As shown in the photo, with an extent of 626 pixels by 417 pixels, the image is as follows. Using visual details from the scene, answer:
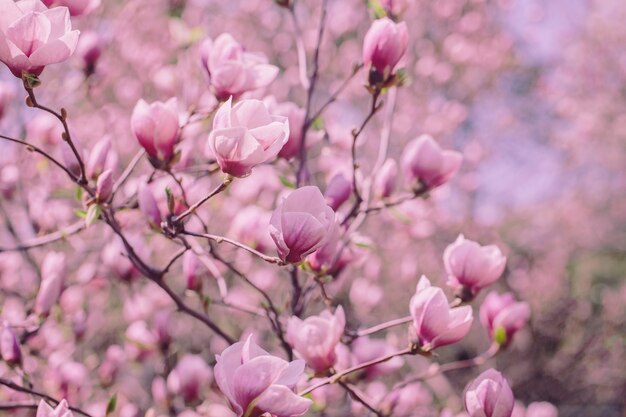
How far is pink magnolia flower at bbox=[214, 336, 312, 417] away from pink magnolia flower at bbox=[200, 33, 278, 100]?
1.87 feet

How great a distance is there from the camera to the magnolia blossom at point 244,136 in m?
0.88

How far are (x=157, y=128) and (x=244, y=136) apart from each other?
0.29 metres

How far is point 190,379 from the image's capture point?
1595 mm

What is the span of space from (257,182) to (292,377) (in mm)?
1677

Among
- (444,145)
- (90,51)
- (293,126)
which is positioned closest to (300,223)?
(293,126)

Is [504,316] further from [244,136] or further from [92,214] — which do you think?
[92,214]

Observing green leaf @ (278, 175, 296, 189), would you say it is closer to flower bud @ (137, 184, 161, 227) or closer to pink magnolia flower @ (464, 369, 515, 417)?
flower bud @ (137, 184, 161, 227)

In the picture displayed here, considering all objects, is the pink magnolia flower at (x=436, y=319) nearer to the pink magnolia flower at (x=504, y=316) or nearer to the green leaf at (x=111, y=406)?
the pink magnolia flower at (x=504, y=316)

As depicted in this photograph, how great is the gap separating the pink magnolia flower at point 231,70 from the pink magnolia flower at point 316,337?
49 cm

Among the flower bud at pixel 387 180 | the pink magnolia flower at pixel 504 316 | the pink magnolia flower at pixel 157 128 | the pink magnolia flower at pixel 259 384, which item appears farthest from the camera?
the flower bud at pixel 387 180

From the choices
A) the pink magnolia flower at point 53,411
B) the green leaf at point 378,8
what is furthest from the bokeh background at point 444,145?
the pink magnolia flower at point 53,411

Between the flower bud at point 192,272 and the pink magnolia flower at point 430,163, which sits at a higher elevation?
the pink magnolia flower at point 430,163

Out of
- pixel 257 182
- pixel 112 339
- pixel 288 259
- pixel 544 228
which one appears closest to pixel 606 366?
pixel 257 182

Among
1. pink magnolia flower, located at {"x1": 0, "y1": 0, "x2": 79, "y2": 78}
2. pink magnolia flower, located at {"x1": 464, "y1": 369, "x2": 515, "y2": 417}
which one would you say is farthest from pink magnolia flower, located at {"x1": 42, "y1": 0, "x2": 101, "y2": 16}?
pink magnolia flower, located at {"x1": 464, "y1": 369, "x2": 515, "y2": 417}
